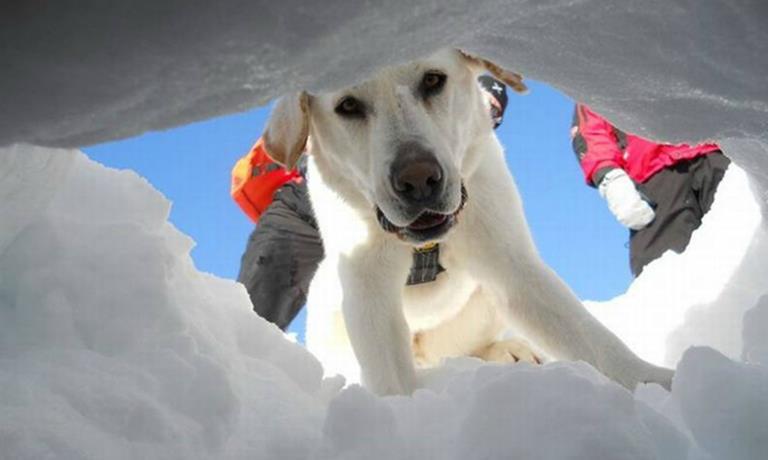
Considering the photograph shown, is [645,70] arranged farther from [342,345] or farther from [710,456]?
[342,345]

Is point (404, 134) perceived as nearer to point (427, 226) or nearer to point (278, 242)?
point (427, 226)

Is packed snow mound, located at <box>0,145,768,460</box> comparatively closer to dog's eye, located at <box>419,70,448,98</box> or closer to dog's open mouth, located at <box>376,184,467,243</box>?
dog's open mouth, located at <box>376,184,467,243</box>

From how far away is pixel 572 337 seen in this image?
3602 mm

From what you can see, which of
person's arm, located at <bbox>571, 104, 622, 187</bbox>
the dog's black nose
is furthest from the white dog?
person's arm, located at <bbox>571, 104, 622, 187</bbox>

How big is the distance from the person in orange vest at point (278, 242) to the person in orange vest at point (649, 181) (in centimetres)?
238

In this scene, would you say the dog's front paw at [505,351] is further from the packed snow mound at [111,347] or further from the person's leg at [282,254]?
the packed snow mound at [111,347]

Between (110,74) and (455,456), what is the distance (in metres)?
0.97

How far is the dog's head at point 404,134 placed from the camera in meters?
3.46

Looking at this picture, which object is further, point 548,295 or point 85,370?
point 548,295

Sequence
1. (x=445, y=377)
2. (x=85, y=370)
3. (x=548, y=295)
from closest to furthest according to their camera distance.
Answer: (x=85, y=370) → (x=445, y=377) → (x=548, y=295)

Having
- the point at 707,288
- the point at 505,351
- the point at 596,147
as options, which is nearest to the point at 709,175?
the point at 596,147

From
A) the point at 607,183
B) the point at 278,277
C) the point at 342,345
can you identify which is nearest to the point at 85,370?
the point at 342,345

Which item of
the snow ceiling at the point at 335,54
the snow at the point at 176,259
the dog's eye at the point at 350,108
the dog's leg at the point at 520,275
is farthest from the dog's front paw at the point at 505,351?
the snow ceiling at the point at 335,54

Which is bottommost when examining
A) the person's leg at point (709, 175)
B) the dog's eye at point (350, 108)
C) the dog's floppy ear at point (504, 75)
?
the dog's eye at point (350, 108)
